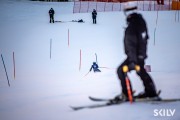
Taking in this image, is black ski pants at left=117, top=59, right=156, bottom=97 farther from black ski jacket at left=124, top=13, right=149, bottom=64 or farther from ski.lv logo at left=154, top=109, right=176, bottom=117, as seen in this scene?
ski.lv logo at left=154, top=109, right=176, bottom=117

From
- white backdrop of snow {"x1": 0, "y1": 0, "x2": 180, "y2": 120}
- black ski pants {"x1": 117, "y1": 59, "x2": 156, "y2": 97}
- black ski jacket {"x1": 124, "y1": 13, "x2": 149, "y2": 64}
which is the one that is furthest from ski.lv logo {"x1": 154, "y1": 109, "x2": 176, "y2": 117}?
black ski jacket {"x1": 124, "y1": 13, "x2": 149, "y2": 64}

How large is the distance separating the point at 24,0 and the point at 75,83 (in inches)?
986

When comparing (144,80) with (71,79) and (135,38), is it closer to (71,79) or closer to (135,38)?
(135,38)

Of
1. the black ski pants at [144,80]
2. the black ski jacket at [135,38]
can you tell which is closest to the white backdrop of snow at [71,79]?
the black ski pants at [144,80]

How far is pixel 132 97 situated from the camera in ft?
14.0

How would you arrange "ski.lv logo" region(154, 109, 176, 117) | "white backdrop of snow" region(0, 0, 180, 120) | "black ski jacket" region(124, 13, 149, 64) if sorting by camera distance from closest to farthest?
"ski.lv logo" region(154, 109, 176, 117)
"black ski jacket" region(124, 13, 149, 64)
"white backdrop of snow" region(0, 0, 180, 120)

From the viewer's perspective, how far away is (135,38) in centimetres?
395

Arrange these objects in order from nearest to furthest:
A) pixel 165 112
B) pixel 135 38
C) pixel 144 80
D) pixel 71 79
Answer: pixel 165 112 < pixel 135 38 < pixel 144 80 < pixel 71 79

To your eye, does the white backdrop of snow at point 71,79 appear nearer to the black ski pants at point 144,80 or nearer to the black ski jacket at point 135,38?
the black ski pants at point 144,80

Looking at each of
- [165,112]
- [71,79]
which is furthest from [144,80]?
[71,79]

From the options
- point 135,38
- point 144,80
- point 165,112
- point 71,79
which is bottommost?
point 165,112

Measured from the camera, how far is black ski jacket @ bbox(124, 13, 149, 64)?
3.95 m

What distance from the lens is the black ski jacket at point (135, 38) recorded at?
395cm

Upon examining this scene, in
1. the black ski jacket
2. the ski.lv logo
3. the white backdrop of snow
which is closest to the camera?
the ski.lv logo
